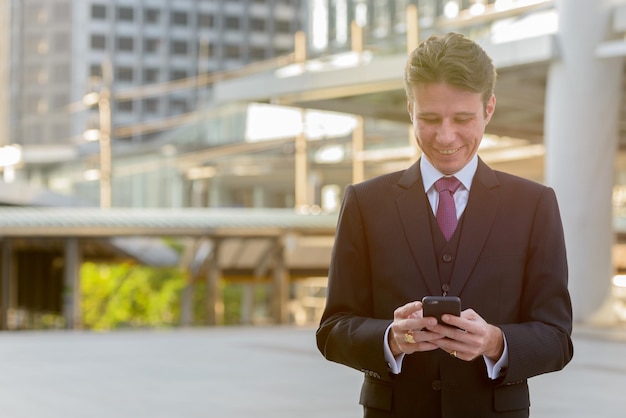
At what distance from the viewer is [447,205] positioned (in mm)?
3074

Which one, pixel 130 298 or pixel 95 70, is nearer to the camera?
pixel 130 298

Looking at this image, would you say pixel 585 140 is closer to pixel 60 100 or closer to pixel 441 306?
pixel 441 306

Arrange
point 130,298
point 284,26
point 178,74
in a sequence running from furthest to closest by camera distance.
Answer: point 284,26, point 178,74, point 130,298

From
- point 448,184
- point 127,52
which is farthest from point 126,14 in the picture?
point 448,184

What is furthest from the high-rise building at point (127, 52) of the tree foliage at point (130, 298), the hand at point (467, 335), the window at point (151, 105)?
the hand at point (467, 335)

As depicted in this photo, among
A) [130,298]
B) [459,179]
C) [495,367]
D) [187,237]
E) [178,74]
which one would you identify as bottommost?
[130,298]

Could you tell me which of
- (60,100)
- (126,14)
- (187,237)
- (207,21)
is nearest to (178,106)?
(207,21)

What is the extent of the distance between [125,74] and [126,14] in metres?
6.38

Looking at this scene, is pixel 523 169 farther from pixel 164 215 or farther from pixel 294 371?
pixel 294 371

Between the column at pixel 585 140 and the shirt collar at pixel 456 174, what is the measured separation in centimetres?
2128

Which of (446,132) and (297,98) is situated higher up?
(297,98)

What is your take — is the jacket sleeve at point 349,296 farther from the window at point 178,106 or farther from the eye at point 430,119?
the window at point 178,106

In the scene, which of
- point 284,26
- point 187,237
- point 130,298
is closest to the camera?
point 187,237

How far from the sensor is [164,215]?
36.5 meters
